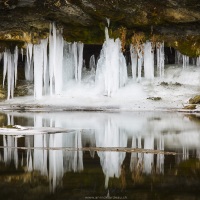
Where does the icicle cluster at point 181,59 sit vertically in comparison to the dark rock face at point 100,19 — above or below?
below

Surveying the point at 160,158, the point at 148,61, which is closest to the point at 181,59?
the point at 148,61

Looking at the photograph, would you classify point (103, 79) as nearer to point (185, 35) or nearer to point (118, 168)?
point (185, 35)

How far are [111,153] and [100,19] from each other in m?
17.5

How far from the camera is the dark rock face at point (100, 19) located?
21938 millimetres

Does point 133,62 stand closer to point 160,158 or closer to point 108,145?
point 108,145

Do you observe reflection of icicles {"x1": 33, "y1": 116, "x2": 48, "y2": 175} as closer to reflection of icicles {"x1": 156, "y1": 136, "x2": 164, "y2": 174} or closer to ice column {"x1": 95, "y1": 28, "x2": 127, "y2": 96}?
reflection of icicles {"x1": 156, "y1": 136, "x2": 164, "y2": 174}

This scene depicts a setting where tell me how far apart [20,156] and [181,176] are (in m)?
3.79

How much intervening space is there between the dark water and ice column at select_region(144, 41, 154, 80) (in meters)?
17.8

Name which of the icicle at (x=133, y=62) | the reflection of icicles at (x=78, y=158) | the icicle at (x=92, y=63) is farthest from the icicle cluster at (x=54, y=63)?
the reflection of icicles at (x=78, y=158)

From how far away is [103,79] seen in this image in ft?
102

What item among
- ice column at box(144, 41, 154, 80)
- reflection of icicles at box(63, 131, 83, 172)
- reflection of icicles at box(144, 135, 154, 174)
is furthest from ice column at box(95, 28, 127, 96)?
reflection of icicles at box(144, 135, 154, 174)

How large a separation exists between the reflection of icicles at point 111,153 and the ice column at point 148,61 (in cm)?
1614

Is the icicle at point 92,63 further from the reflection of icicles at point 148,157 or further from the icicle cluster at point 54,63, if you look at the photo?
the reflection of icicles at point 148,157

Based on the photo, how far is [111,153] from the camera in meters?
9.71
